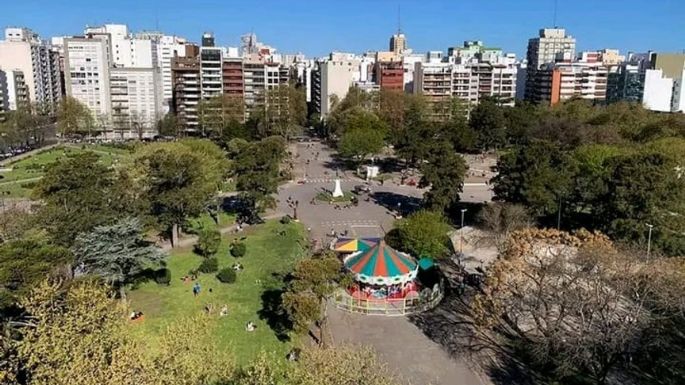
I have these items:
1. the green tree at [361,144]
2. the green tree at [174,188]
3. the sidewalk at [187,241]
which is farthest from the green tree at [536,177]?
the green tree at [361,144]

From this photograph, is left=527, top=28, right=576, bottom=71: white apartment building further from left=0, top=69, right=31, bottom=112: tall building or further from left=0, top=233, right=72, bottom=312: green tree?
left=0, top=233, right=72, bottom=312: green tree

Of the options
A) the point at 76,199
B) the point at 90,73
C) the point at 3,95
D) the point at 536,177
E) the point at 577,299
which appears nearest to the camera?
the point at 577,299

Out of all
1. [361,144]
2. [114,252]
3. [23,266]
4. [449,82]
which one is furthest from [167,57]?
[23,266]

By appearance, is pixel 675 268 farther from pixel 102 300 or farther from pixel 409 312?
pixel 102 300

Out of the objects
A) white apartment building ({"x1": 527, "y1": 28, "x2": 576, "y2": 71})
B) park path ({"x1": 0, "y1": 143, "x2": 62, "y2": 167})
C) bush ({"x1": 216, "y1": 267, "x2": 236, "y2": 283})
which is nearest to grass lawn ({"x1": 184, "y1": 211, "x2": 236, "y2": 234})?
bush ({"x1": 216, "y1": 267, "x2": 236, "y2": 283})

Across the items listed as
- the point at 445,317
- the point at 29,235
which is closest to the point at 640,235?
the point at 445,317

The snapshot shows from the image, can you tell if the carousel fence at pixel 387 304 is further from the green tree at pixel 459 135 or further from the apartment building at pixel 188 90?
the apartment building at pixel 188 90

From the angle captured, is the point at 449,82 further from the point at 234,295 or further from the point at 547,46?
the point at 234,295
